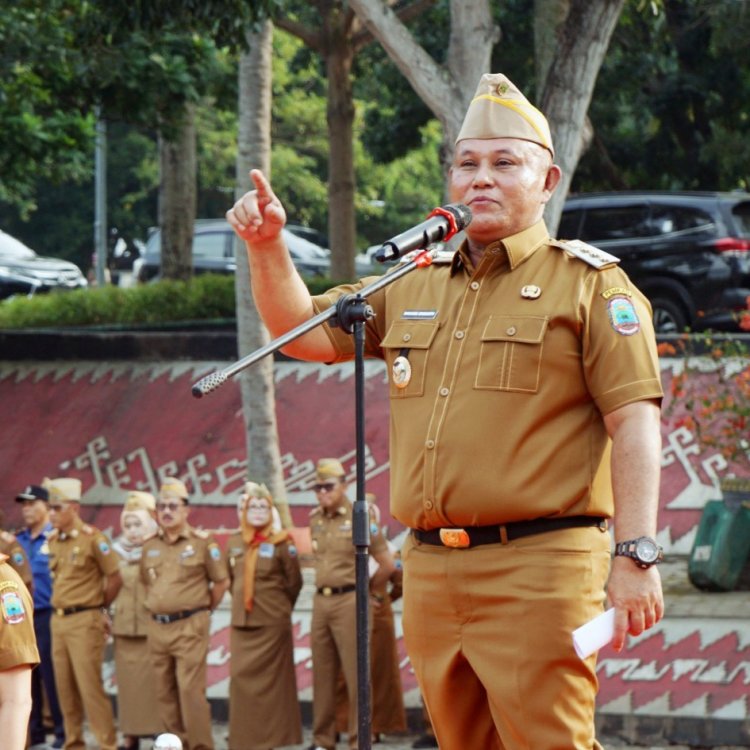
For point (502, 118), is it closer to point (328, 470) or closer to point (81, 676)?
point (328, 470)

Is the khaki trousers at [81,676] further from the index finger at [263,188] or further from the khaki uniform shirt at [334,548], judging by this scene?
the index finger at [263,188]

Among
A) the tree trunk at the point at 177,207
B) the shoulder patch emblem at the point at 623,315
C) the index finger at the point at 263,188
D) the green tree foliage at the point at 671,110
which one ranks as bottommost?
the shoulder patch emblem at the point at 623,315

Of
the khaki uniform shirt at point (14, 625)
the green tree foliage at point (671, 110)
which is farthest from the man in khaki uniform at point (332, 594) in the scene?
the green tree foliage at point (671, 110)

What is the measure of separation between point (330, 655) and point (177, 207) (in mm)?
11228

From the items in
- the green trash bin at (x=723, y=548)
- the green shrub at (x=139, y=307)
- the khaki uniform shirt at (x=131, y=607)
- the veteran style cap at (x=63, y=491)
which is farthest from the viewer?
the green shrub at (x=139, y=307)

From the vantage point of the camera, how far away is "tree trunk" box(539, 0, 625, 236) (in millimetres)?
11477

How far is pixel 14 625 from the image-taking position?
496 centimetres

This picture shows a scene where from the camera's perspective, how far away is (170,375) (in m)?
17.9

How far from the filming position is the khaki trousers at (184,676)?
10922mm

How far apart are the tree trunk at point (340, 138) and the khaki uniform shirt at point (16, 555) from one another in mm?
10128

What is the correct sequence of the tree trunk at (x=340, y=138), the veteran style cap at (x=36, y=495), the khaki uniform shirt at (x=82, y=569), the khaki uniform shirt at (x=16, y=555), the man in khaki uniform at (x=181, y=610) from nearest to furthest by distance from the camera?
the man in khaki uniform at (x=181, y=610) → the khaki uniform shirt at (x=16, y=555) → the khaki uniform shirt at (x=82, y=569) → the veteran style cap at (x=36, y=495) → the tree trunk at (x=340, y=138)

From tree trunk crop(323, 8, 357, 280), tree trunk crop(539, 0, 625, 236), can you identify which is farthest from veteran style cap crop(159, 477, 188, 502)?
tree trunk crop(323, 8, 357, 280)

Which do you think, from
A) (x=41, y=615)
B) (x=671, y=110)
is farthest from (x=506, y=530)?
(x=671, y=110)

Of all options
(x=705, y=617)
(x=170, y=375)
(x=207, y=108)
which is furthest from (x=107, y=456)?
(x=207, y=108)
